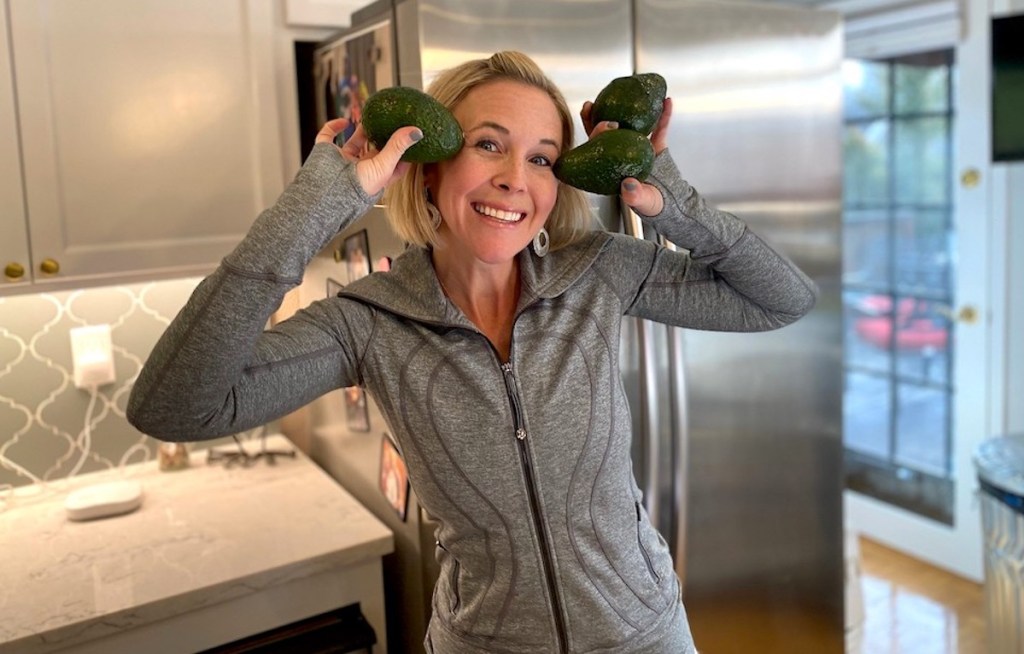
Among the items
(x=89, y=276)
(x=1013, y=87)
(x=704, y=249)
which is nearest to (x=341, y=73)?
(x=89, y=276)

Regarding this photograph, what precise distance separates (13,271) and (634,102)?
44.5 inches

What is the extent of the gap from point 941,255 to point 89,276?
9.25ft

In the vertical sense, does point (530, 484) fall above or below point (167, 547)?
above

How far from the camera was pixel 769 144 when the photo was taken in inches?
71.6

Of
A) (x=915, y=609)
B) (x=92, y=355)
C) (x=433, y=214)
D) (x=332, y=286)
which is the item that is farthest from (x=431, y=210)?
(x=915, y=609)

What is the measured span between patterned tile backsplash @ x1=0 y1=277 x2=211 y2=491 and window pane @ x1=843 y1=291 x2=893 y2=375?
2568 mm

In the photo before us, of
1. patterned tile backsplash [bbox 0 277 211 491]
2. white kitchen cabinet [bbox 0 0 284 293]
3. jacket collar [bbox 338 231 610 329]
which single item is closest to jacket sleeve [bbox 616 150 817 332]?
jacket collar [bbox 338 231 610 329]

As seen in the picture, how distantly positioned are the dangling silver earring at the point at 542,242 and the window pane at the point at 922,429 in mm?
2523

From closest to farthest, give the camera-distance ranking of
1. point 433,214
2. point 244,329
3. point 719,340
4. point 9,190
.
A: point 244,329 → point 433,214 → point 9,190 → point 719,340

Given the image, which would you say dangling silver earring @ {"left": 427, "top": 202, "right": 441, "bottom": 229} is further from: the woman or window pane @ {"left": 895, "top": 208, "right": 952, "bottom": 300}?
window pane @ {"left": 895, "top": 208, "right": 952, "bottom": 300}

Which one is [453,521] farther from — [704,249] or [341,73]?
[341,73]

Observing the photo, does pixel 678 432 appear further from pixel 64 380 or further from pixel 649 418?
pixel 64 380

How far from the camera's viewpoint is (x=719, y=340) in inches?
71.0

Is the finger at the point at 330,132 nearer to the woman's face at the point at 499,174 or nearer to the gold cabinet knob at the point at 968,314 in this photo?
the woman's face at the point at 499,174
